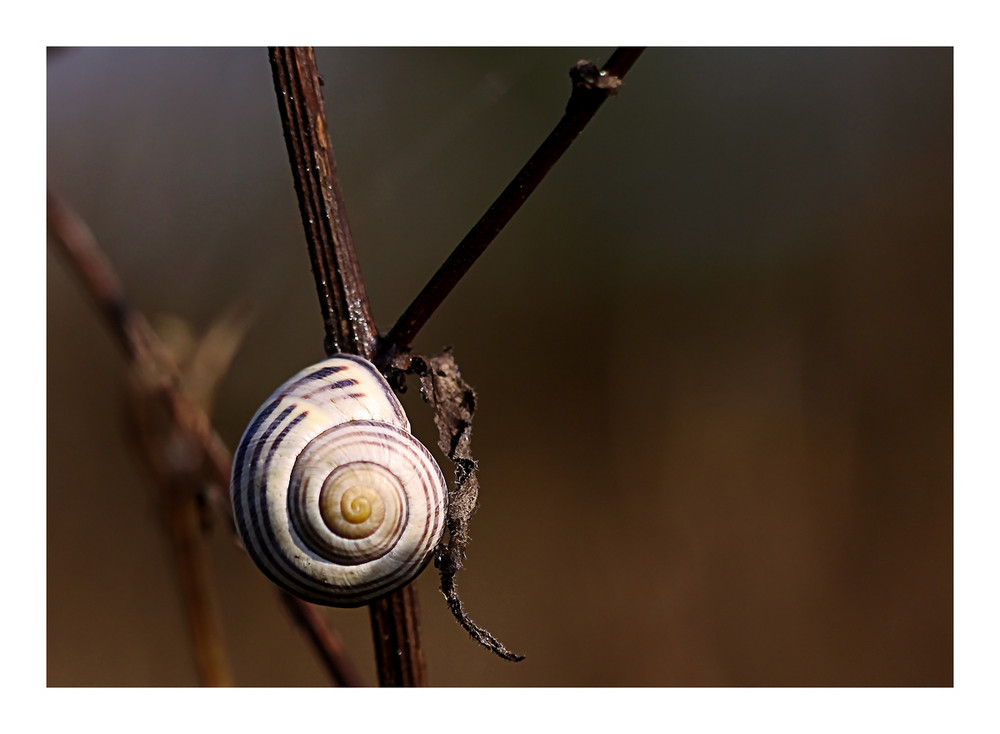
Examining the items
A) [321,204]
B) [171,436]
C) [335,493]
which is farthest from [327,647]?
[321,204]

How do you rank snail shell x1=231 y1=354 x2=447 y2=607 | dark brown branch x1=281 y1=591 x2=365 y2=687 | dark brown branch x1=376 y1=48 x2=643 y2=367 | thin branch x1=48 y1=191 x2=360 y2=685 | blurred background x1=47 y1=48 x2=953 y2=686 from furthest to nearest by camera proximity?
blurred background x1=47 y1=48 x2=953 y2=686, thin branch x1=48 y1=191 x2=360 y2=685, dark brown branch x1=281 y1=591 x2=365 y2=687, snail shell x1=231 y1=354 x2=447 y2=607, dark brown branch x1=376 y1=48 x2=643 y2=367

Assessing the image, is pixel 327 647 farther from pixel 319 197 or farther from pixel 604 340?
pixel 604 340

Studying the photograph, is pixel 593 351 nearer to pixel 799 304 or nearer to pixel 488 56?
pixel 799 304

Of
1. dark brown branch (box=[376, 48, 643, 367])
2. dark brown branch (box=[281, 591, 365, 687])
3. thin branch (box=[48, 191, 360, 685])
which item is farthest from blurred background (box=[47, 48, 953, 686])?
dark brown branch (box=[376, 48, 643, 367])

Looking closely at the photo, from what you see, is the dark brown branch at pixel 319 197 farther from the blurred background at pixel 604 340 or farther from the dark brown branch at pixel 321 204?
the blurred background at pixel 604 340

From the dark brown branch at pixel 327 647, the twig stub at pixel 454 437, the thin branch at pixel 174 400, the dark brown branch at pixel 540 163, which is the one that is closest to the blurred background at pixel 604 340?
the thin branch at pixel 174 400

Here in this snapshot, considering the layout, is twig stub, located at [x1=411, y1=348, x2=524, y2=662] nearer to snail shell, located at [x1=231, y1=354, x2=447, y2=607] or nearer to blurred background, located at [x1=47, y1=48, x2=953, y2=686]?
snail shell, located at [x1=231, y1=354, x2=447, y2=607]
